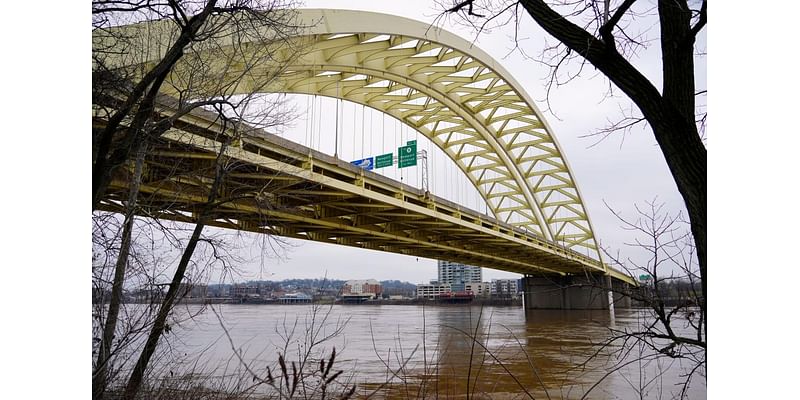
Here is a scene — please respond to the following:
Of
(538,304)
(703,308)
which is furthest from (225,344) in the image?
(538,304)

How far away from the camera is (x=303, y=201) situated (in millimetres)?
17328

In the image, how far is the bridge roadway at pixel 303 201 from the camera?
6199 mm

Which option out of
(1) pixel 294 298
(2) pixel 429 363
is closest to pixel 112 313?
(1) pixel 294 298

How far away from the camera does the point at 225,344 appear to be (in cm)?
1165

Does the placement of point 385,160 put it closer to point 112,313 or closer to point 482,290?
point 482,290

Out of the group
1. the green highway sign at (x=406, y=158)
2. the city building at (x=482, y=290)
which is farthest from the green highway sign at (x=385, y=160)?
the city building at (x=482, y=290)

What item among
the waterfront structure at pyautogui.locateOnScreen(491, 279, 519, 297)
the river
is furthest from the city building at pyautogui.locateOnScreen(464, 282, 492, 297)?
the river

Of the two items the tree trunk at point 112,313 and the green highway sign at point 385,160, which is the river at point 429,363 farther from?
the green highway sign at point 385,160

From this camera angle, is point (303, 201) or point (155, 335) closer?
point (155, 335)
